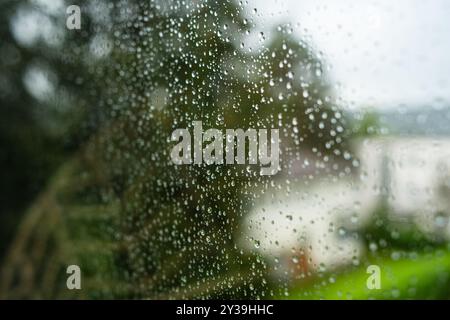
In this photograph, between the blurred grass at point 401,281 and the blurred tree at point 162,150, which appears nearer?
the blurred grass at point 401,281

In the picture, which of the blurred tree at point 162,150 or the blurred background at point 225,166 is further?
the blurred tree at point 162,150

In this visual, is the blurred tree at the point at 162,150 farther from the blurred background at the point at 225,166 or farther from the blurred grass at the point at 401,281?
the blurred grass at the point at 401,281

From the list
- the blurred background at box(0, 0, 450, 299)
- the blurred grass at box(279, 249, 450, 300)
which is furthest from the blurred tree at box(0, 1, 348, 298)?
the blurred grass at box(279, 249, 450, 300)

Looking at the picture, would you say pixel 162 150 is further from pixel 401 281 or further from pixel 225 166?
pixel 401 281

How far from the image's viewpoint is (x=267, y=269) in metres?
0.84

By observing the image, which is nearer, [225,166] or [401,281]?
[401,281]

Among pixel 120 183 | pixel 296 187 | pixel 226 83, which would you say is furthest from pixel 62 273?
pixel 296 187

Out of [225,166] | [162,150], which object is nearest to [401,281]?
[225,166]

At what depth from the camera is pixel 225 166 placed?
36.0 inches

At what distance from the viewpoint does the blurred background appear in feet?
1.93

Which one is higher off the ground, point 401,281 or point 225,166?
point 225,166

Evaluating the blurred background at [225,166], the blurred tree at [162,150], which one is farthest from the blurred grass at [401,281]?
the blurred tree at [162,150]

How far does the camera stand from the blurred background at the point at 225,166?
0.59 metres


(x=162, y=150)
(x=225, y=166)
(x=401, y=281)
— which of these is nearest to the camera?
(x=401, y=281)
